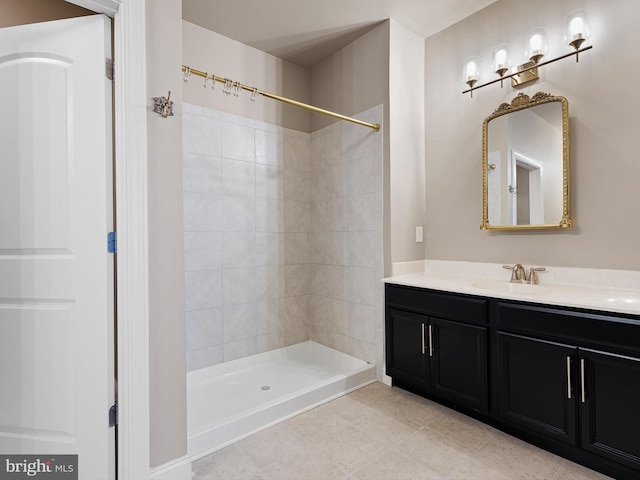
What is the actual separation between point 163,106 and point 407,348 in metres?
2.08

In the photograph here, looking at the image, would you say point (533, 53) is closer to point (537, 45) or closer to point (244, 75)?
point (537, 45)

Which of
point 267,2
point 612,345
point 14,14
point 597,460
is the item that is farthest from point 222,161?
point 597,460

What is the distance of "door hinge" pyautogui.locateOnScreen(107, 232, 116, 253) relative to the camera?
146 cm

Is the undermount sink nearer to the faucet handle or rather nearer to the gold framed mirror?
the faucet handle

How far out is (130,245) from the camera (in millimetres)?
1457

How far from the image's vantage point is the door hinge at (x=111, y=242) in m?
1.46

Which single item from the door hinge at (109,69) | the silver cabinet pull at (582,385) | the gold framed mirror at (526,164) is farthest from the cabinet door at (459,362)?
the door hinge at (109,69)

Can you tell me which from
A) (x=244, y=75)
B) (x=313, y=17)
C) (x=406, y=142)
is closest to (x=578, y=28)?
(x=406, y=142)

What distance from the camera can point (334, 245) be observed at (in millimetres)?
3096

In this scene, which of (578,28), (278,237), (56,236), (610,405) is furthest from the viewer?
(278,237)

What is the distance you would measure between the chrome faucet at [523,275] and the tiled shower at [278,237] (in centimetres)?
91

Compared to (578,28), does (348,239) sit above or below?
below

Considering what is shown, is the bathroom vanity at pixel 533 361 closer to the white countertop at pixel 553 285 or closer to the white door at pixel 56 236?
the white countertop at pixel 553 285

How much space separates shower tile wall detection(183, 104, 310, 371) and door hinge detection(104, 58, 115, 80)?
3.62ft
